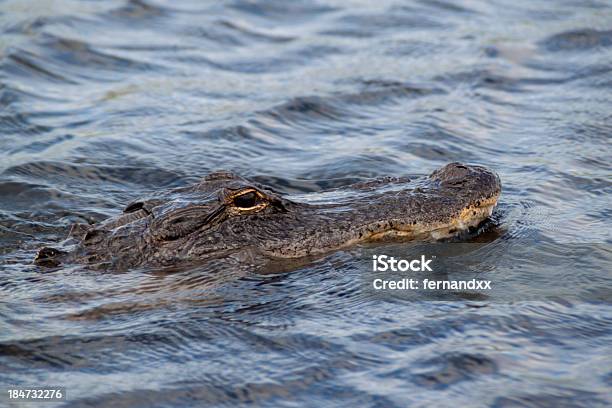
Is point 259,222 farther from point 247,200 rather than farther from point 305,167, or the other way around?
point 305,167

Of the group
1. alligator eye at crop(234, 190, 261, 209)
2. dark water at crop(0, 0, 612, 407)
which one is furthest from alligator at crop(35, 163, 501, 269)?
dark water at crop(0, 0, 612, 407)

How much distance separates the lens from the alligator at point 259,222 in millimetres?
7086

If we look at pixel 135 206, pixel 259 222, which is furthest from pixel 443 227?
pixel 135 206

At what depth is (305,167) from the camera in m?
9.81

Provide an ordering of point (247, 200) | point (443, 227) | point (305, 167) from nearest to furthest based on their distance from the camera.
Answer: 1. point (247, 200)
2. point (443, 227)
3. point (305, 167)

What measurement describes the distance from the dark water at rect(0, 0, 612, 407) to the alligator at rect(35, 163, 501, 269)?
199mm

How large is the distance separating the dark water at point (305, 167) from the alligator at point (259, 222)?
20 cm

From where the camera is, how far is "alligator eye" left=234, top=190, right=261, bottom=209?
7113mm

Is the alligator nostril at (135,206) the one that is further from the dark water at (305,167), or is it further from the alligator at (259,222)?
the dark water at (305,167)

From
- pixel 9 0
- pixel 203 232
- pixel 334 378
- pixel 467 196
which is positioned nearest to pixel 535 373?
pixel 334 378

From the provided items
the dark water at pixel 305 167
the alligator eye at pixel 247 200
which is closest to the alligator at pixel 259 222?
the alligator eye at pixel 247 200

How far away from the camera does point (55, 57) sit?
13.1 m

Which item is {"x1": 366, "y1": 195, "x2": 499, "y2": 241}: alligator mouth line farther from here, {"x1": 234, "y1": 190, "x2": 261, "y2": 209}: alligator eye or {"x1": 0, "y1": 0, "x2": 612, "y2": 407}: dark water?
{"x1": 234, "y1": 190, "x2": 261, "y2": 209}: alligator eye

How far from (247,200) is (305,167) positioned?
2.72m
